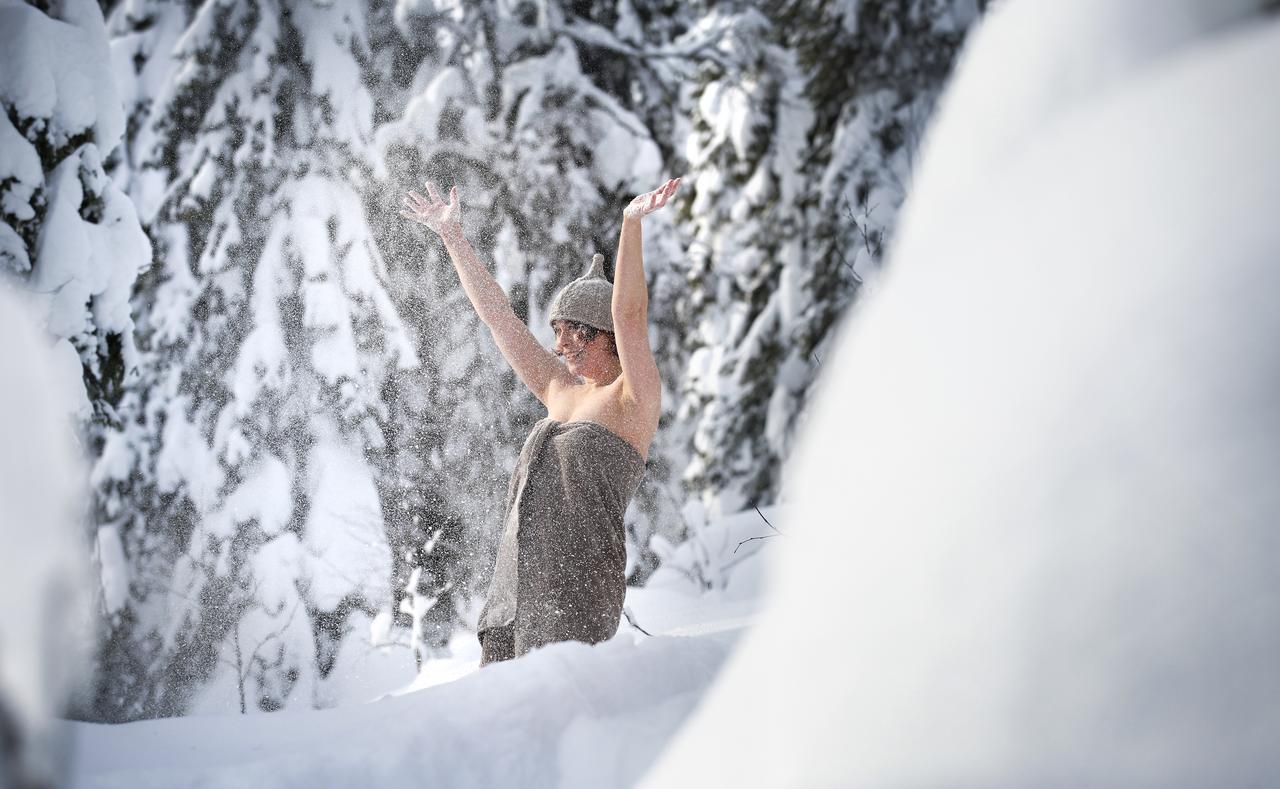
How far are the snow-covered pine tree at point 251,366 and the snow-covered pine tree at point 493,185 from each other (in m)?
0.29

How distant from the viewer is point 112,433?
507 cm

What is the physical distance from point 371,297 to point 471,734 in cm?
452

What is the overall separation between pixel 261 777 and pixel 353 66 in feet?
16.6

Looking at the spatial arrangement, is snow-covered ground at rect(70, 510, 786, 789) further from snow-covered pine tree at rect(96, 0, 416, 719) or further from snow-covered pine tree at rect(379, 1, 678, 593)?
snow-covered pine tree at rect(379, 1, 678, 593)

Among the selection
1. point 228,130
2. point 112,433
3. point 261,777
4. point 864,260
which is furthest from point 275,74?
point 261,777

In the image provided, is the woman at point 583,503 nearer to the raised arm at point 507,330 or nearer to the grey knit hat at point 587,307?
the grey knit hat at point 587,307

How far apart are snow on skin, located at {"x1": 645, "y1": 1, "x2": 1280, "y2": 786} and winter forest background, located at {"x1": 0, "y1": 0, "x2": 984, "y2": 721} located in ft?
14.3

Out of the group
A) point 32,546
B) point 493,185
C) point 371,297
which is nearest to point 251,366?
point 371,297

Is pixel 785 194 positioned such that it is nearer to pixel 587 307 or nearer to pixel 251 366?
pixel 251 366

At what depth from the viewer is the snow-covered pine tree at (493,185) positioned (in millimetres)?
5254

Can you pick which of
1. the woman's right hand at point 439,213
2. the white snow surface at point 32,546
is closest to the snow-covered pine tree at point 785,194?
the woman's right hand at point 439,213

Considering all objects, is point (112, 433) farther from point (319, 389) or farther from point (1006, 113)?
point (1006, 113)

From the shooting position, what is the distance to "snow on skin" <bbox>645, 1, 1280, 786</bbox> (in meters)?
0.32

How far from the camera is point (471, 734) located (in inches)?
40.1
